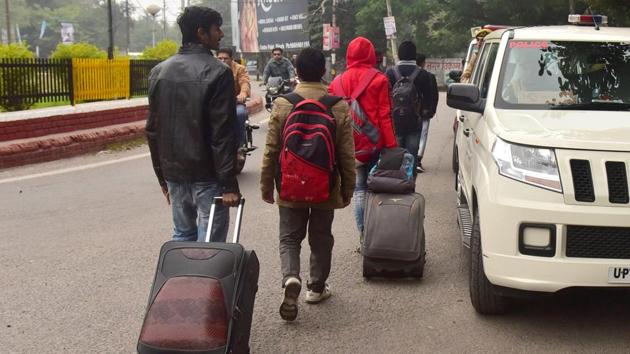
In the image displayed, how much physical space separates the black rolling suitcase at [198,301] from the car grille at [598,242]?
1878mm

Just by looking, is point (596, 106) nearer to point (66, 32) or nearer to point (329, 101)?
point (329, 101)

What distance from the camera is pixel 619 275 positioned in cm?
438

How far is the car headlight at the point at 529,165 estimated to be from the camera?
4441 millimetres

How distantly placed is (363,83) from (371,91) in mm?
88

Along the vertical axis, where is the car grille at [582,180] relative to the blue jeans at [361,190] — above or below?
above

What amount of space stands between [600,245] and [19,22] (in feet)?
423

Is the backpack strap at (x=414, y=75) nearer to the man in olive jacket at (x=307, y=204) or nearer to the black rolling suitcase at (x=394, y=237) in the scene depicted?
the black rolling suitcase at (x=394, y=237)

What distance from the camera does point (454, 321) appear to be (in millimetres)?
4996

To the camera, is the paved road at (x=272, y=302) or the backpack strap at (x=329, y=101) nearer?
the paved road at (x=272, y=302)

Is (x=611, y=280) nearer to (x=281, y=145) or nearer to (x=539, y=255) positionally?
(x=539, y=255)

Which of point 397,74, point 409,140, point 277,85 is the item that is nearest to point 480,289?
point 409,140

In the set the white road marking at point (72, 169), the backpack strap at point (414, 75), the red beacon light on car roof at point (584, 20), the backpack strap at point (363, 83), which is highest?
the red beacon light on car roof at point (584, 20)

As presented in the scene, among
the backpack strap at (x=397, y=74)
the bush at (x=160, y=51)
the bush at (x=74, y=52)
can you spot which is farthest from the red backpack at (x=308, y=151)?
the bush at (x=160, y=51)

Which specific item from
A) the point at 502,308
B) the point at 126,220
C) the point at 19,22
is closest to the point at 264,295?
the point at 502,308
